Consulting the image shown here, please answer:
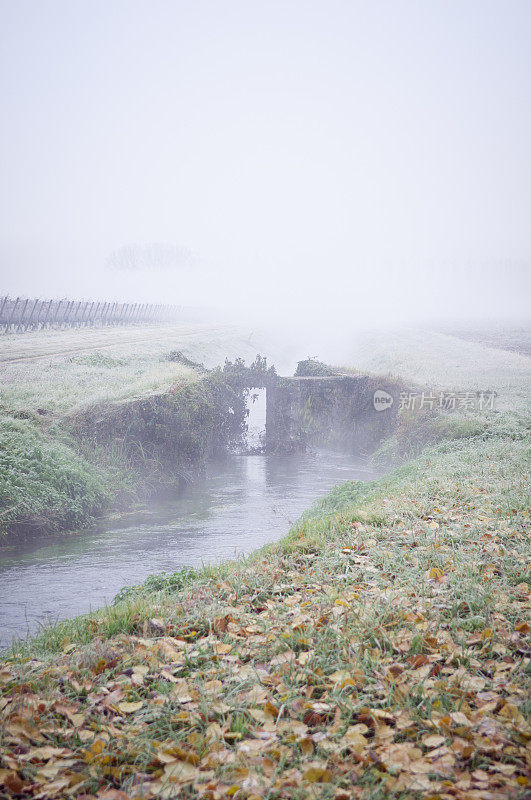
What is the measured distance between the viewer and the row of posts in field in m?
37.0

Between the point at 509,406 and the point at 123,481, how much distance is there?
41.5 ft

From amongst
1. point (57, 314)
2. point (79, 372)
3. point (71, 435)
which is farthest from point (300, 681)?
point (57, 314)

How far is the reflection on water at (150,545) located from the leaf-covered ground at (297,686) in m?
1.90

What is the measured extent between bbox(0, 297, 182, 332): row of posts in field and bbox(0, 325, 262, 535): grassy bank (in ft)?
53.9

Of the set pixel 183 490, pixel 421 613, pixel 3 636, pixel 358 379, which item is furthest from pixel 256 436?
pixel 421 613

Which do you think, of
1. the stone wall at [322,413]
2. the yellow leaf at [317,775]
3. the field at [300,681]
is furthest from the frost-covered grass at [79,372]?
the yellow leaf at [317,775]

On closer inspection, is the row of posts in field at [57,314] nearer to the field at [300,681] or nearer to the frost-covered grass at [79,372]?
the frost-covered grass at [79,372]

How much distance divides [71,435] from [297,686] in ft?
39.2

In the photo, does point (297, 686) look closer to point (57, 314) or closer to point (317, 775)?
point (317, 775)

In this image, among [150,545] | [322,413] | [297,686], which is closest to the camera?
[297,686]

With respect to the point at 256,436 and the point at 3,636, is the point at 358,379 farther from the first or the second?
the point at 3,636

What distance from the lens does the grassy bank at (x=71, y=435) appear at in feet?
36.7

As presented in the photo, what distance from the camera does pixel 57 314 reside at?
42938 mm

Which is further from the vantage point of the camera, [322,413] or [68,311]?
[68,311]
